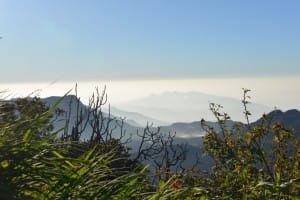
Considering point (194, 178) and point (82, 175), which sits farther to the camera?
point (194, 178)

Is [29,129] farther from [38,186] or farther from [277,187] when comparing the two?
[277,187]

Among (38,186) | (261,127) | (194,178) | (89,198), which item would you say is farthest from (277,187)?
(261,127)

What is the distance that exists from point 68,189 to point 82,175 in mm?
144

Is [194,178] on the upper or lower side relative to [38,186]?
lower

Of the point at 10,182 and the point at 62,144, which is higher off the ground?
the point at 62,144

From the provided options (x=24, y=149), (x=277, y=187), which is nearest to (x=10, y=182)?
(x=24, y=149)

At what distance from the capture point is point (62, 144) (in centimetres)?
410

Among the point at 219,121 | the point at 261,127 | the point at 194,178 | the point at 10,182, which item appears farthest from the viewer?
the point at 219,121

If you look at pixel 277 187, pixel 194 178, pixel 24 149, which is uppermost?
pixel 24 149

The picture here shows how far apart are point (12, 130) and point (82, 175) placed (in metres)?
0.69

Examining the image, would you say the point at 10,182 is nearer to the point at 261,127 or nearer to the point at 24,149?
the point at 24,149

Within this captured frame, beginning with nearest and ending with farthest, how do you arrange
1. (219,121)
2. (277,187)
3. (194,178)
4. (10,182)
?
(10,182) < (277,187) < (194,178) < (219,121)

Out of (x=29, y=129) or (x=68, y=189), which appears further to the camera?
(x=29, y=129)

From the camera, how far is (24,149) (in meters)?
3.99
